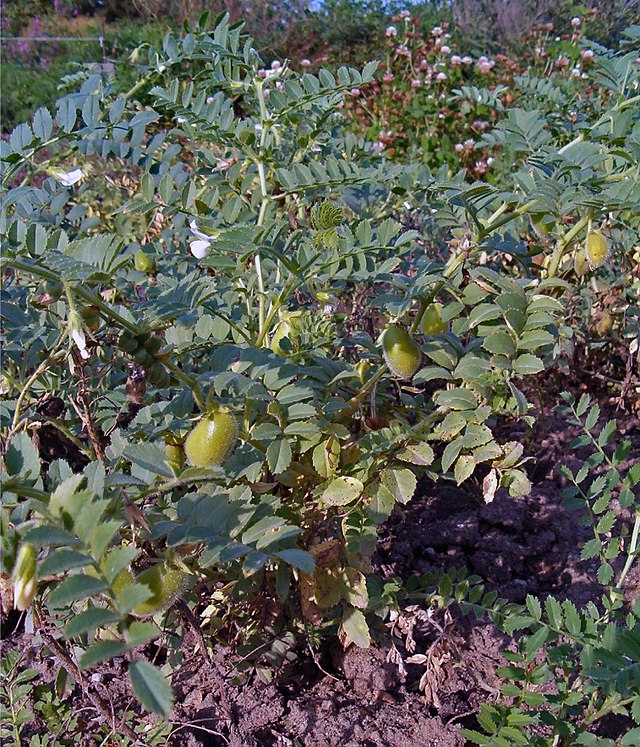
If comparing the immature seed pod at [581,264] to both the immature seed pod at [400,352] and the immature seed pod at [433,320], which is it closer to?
the immature seed pod at [433,320]

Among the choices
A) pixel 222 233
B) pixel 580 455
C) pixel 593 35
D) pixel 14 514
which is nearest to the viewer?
pixel 14 514

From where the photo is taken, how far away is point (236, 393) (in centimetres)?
107

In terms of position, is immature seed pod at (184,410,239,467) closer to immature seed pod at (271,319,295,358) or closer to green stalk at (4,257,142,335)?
green stalk at (4,257,142,335)

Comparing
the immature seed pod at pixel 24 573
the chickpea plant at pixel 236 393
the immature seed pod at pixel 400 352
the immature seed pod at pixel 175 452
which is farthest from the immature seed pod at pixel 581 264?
the immature seed pod at pixel 24 573

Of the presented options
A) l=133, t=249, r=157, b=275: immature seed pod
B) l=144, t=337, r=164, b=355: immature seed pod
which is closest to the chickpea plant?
l=144, t=337, r=164, b=355: immature seed pod

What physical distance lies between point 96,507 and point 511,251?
890 millimetres

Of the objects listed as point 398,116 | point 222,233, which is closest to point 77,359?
point 222,233

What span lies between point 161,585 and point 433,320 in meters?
0.63

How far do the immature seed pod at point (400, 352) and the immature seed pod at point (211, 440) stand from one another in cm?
28

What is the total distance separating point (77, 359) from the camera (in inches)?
46.3

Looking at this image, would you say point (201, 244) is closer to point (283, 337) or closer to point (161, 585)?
point (283, 337)

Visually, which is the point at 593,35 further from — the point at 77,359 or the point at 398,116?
the point at 77,359

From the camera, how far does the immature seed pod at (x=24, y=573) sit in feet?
2.29

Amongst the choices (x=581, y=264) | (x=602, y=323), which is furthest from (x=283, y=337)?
(x=602, y=323)
